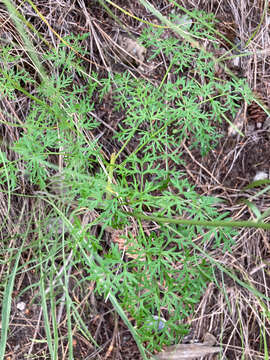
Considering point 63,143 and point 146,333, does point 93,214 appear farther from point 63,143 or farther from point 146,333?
point 146,333

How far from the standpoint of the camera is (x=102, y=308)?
7.29ft

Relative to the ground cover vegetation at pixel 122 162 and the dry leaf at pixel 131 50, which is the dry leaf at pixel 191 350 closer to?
the ground cover vegetation at pixel 122 162

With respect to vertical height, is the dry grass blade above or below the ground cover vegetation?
below

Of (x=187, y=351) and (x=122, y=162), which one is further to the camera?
(x=187, y=351)

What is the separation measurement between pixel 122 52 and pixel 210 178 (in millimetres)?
940

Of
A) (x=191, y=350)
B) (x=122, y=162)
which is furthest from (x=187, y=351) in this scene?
(x=122, y=162)

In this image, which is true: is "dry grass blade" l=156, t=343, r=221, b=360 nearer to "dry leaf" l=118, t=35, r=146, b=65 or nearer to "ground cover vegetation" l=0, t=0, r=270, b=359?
"ground cover vegetation" l=0, t=0, r=270, b=359

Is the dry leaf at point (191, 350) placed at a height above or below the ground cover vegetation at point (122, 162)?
below

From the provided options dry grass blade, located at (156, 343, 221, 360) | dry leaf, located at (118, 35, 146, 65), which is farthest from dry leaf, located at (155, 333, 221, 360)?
dry leaf, located at (118, 35, 146, 65)

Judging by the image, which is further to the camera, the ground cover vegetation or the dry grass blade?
the dry grass blade

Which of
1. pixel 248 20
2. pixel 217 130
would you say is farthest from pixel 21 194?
pixel 248 20

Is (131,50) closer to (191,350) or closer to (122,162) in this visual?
(122,162)

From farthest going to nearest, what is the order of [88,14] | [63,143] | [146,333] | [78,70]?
1. [88,14]
2. [78,70]
3. [63,143]
4. [146,333]

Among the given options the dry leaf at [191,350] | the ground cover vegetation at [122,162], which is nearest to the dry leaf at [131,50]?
the ground cover vegetation at [122,162]
